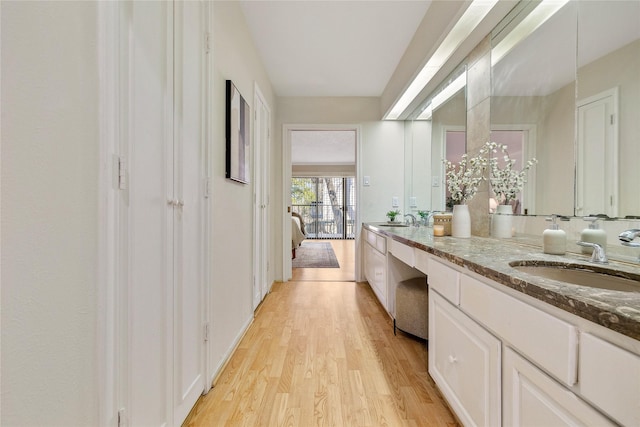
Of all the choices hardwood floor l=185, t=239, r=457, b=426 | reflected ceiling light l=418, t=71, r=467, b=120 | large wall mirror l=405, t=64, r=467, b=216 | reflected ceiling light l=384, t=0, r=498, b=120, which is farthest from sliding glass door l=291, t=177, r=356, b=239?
hardwood floor l=185, t=239, r=457, b=426

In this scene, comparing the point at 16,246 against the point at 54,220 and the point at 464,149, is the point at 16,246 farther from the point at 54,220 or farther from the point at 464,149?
the point at 464,149

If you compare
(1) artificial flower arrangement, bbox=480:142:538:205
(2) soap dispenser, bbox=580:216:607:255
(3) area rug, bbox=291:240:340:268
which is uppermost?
(1) artificial flower arrangement, bbox=480:142:538:205

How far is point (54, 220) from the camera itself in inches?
24.1

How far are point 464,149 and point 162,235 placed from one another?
2138mm

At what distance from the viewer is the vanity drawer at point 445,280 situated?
3.76 ft

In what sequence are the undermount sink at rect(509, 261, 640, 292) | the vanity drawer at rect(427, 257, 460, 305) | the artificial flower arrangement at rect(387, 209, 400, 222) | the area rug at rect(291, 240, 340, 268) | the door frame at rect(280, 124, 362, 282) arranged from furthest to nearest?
the area rug at rect(291, 240, 340, 268) < the door frame at rect(280, 124, 362, 282) < the artificial flower arrangement at rect(387, 209, 400, 222) < the vanity drawer at rect(427, 257, 460, 305) < the undermount sink at rect(509, 261, 640, 292)

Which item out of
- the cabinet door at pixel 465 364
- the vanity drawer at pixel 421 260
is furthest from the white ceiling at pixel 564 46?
the cabinet door at pixel 465 364

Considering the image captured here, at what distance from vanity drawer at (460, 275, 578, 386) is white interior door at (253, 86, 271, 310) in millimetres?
1943

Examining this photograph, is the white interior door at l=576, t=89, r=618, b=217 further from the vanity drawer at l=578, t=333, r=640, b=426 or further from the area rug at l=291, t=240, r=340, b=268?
the area rug at l=291, t=240, r=340, b=268

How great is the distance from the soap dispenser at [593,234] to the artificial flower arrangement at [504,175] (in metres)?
0.48

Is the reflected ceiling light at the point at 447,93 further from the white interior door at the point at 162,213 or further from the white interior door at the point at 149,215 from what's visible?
the white interior door at the point at 149,215

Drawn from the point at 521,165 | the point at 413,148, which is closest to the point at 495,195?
the point at 521,165

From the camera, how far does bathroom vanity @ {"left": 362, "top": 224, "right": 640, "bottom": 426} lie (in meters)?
0.53

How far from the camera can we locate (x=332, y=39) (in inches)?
95.4
